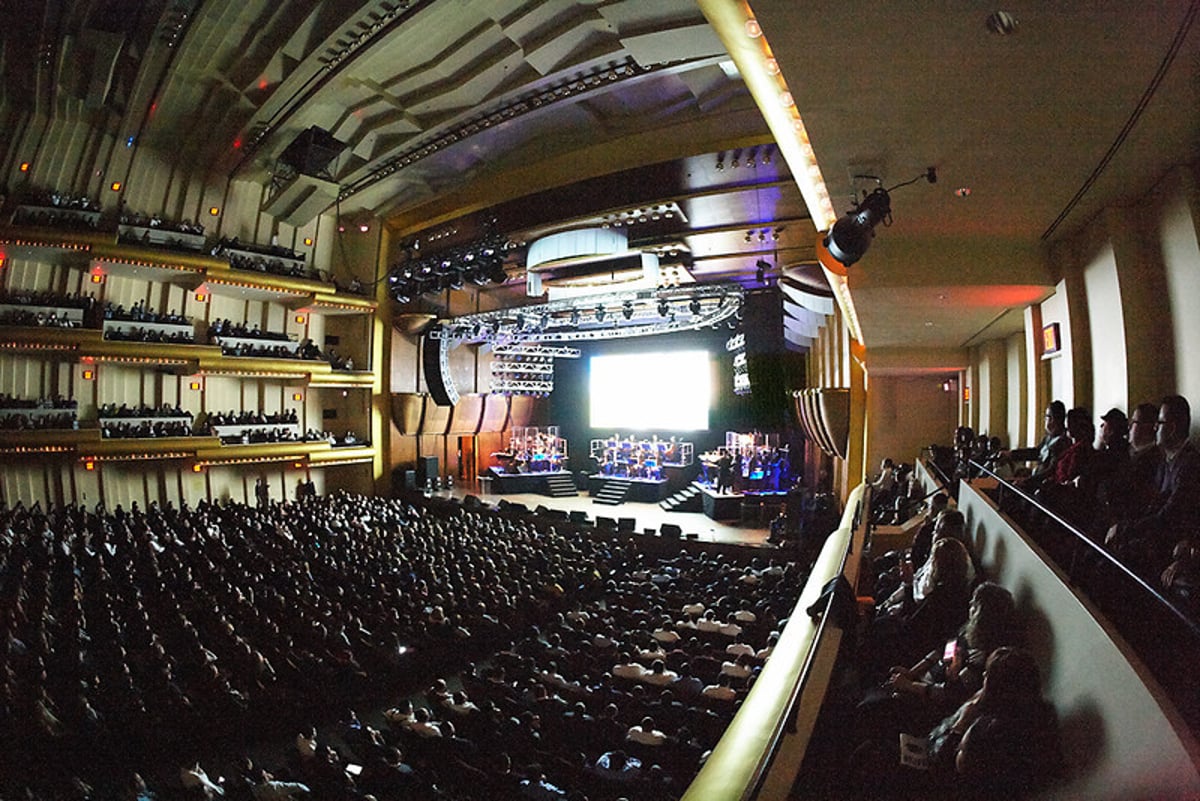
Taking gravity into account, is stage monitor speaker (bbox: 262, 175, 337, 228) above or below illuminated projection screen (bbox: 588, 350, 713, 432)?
above

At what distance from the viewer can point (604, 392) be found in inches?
999

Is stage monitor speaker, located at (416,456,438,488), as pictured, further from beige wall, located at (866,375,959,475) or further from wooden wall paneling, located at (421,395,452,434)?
beige wall, located at (866,375,959,475)

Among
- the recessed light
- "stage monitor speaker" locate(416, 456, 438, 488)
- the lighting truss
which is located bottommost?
"stage monitor speaker" locate(416, 456, 438, 488)

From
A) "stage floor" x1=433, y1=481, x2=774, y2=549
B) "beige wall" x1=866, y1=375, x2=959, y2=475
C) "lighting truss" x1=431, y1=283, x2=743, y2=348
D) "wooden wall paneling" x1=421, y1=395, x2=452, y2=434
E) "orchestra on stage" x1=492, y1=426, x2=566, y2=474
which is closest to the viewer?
"stage floor" x1=433, y1=481, x2=774, y2=549

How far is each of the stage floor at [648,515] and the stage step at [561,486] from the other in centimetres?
40

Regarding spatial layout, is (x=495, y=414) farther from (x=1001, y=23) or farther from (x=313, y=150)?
(x=1001, y=23)

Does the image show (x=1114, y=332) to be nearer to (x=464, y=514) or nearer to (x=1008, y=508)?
(x=1008, y=508)

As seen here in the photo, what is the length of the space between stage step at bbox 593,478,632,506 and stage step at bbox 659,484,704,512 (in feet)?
4.72

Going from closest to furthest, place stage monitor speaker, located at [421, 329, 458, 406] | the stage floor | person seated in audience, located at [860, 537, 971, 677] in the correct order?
person seated in audience, located at [860, 537, 971, 677] → the stage floor → stage monitor speaker, located at [421, 329, 458, 406]

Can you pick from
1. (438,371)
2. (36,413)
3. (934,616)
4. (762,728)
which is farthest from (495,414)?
(762,728)

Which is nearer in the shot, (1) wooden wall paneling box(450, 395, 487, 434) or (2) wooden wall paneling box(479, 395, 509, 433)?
(1) wooden wall paneling box(450, 395, 487, 434)

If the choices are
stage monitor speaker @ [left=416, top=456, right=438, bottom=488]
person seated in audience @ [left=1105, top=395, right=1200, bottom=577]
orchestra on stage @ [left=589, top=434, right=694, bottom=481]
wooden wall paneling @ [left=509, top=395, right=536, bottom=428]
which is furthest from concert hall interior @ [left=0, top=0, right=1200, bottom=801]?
wooden wall paneling @ [left=509, top=395, right=536, bottom=428]

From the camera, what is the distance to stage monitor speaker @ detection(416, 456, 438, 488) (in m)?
21.3

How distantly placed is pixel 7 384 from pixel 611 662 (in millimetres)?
14875
